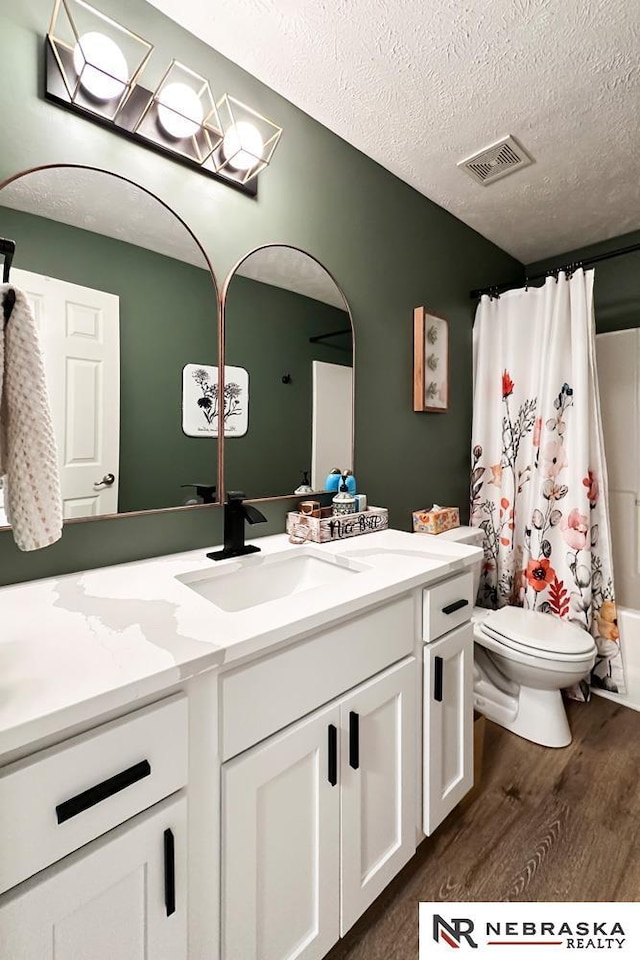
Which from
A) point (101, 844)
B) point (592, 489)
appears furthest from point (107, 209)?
point (592, 489)

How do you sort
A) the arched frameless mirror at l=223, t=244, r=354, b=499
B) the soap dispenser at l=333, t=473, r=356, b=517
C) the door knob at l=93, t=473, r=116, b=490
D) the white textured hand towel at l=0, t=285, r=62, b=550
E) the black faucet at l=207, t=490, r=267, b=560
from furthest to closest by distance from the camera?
the soap dispenser at l=333, t=473, r=356, b=517
the arched frameless mirror at l=223, t=244, r=354, b=499
the black faucet at l=207, t=490, r=267, b=560
the door knob at l=93, t=473, r=116, b=490
the white textured hand towel at l=0, t=285, r=62, b=550

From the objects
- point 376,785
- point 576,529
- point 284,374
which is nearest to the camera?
point 376,785

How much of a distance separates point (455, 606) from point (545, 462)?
1256mm

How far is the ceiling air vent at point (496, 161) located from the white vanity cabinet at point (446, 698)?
65.5 inches

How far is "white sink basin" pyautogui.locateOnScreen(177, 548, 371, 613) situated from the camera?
1.20m

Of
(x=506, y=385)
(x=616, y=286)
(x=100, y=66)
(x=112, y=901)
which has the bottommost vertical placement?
(x=112, y=901)

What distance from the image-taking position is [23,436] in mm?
686

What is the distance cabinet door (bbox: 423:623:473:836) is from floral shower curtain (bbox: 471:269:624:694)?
107 centimetres

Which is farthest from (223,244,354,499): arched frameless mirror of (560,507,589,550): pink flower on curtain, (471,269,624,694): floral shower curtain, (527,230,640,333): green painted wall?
(527,230,640,333): green painted wall

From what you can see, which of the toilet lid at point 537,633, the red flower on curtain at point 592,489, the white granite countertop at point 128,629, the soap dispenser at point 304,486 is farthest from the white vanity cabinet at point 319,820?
the red flower on curtain at point 592,489

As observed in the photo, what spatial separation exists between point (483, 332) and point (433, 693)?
1.93 metres

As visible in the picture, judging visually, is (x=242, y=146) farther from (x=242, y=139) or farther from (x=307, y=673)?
(x=307, y=673)

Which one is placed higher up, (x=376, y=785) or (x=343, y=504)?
(x=343, y=504)

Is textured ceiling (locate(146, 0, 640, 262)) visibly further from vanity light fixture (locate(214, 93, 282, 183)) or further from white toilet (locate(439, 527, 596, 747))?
white toilet (locate(439, 527, 596, 747))
